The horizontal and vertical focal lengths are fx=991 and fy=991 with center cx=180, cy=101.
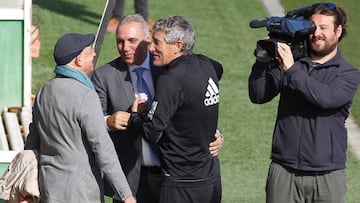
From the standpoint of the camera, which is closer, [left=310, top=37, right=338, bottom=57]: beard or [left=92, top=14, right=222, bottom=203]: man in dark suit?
[left=310, top=37, right=338, bottom=57]: beard

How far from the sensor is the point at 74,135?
18.7 ft

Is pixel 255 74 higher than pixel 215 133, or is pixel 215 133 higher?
pixel 255 74

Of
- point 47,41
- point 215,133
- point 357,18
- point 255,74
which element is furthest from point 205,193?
point 357,18

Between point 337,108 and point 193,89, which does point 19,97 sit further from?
point 337,108

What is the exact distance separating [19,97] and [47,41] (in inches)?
203

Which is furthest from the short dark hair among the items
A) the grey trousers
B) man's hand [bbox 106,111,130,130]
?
man's hand [bbox 106,111,130,130]

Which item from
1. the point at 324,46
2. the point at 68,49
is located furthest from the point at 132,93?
the point at 324,46

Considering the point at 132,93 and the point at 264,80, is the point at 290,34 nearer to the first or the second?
the point at 264,80

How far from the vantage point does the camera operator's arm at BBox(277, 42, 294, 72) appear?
19.5ft

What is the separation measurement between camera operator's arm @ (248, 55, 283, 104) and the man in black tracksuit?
0.24 meters

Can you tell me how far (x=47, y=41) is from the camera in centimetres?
1321

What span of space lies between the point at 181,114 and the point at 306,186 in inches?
35.0

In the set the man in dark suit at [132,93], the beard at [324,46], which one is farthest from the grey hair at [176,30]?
the beard at [324,46]

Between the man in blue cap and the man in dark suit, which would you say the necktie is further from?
the man in blue cap
